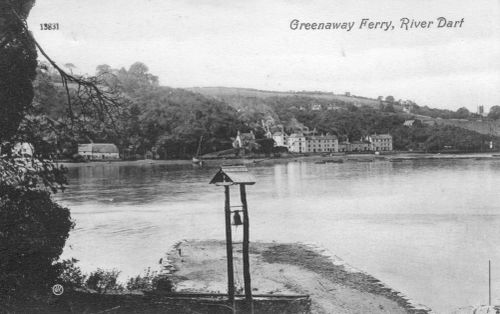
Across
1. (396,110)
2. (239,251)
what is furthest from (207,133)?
(396,110)

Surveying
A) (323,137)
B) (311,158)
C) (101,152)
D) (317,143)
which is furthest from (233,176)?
(317,143)

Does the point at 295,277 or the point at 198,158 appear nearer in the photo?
the point at 295,277

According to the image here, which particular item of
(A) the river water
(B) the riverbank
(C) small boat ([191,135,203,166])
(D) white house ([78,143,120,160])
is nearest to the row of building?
(D) white house ([78,143,120,160])

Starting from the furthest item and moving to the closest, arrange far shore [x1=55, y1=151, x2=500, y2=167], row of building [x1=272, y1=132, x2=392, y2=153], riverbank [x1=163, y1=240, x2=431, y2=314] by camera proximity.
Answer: row of building [x1=272, y1=132, x2=392, y2=153] → far shore [x1=55, y1=151, x2=500, y2=167] → riverbank [x1=163, y1=240, x2=431, y2=314]

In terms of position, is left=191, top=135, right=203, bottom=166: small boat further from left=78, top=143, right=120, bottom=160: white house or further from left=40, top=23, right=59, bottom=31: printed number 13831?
left=40, top=23, right=59, bottom=31: printed number 13831

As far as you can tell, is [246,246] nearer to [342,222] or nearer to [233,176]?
[233,176]

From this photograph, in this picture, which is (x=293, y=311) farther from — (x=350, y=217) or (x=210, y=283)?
(x=350, y=217)

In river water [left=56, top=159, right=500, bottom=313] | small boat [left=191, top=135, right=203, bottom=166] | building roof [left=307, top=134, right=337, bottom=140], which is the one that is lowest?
river water [left=56, top=159, right=500, bottom=313]
